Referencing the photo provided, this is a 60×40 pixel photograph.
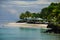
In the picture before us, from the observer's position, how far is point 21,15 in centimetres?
7938

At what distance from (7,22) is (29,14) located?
6863mm

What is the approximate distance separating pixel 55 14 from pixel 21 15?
38221mm

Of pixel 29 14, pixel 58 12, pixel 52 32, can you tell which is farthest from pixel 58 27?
pixel 29 14

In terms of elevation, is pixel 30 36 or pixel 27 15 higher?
pixel 27 15

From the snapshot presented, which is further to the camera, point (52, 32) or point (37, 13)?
point (37, 13)

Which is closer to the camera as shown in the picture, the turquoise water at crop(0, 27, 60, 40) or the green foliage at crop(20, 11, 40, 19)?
the turquoise water at crop(0, 27, 60, 40)

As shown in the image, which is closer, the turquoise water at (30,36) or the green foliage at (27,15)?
the turquoise water at (30,36)

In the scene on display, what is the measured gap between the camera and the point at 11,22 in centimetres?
7519

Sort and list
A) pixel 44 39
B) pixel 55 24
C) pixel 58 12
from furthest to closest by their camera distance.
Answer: pixel 58 12, pixel 55 24, pixel 44 39

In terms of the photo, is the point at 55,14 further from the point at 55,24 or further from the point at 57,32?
the point at 57,32

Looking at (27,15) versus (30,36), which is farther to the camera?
(27,15)

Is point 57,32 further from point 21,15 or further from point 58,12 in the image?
point 21,15

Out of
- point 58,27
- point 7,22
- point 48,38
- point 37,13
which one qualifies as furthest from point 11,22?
point 48,38

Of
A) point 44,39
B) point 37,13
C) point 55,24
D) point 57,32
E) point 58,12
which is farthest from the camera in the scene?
point 37,13
